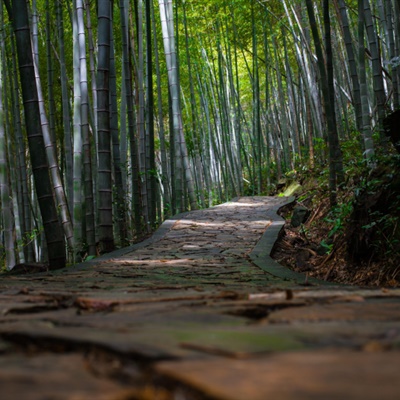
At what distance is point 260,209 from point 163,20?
Answer: 3218mm

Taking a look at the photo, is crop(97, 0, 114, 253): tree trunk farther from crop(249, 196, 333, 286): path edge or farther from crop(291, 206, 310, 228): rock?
crop(291, 206, 310, 228): rock

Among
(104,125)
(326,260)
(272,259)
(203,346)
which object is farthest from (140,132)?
(203,346)

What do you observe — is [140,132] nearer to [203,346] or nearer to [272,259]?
[272,259]


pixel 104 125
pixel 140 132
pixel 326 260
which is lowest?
pixel 326 260

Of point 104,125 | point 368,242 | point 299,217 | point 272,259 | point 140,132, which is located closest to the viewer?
point 368,242

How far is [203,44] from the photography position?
47.4ft

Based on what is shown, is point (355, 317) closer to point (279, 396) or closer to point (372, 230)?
point (279, 396)

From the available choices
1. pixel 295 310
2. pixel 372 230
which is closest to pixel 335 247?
pixel 372 230

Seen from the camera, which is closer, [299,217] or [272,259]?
[272,259]

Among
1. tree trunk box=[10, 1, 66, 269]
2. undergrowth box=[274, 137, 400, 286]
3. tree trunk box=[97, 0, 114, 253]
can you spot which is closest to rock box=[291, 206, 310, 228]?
undergrowth box=[274, 137, 400, 286]

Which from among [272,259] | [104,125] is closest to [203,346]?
[272,259]

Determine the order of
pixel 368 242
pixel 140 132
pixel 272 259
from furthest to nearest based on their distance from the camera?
pixel 140 132 → pixel 272 259 → pixel 368 242

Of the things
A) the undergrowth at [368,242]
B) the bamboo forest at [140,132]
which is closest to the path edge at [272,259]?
the undergrowth at [368,242]

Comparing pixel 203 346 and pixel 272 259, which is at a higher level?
pixel 203 346
